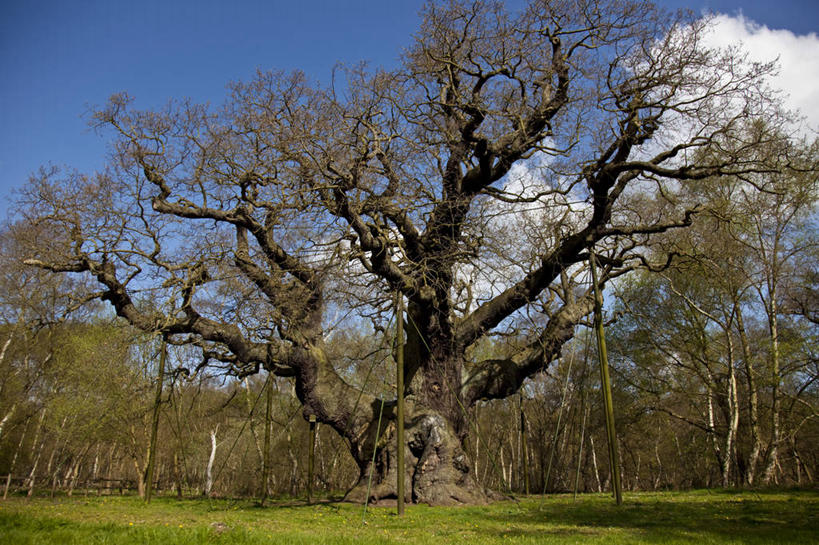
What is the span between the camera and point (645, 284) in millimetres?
22406

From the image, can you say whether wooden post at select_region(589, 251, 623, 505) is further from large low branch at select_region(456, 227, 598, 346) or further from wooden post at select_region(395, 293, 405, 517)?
wooden post at select_region(395, 293, 405, 517)

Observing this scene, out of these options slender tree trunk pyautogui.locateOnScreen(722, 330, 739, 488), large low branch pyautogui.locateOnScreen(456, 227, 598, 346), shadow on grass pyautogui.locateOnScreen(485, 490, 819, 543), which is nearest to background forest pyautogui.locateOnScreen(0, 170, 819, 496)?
slender tree trunk pyautogui.locateOnScreen(722, 330, 739, 488)

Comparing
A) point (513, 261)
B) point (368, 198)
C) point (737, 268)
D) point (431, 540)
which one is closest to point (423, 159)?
point (368, 198)

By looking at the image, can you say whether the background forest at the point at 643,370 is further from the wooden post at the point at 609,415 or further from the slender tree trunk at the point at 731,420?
the wooden post at the point at 609,415

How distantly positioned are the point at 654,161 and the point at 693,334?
12592mm

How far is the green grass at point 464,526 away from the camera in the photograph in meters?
5.27

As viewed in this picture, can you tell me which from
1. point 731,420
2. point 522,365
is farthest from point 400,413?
point 731,420

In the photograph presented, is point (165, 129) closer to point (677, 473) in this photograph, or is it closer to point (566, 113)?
point (566, 113)

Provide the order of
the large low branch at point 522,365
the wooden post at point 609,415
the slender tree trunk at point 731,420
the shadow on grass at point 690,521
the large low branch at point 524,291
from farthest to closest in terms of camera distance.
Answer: the slender tree trunk at point 731,420 → the large low branch at point 522,365 → the large low branch at point 524,291 → the wooden post at point 609,415 → the shadow on grass at point 690,521

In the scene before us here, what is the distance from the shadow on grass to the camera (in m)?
6.11

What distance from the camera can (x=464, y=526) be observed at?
7.67 metres

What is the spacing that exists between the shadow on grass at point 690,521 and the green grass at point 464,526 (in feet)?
0.04

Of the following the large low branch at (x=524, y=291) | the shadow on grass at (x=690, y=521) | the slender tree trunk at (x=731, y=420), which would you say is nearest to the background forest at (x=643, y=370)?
the slender tree trunk at (x=731, y=420)

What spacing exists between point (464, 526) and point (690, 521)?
3.40 metres
